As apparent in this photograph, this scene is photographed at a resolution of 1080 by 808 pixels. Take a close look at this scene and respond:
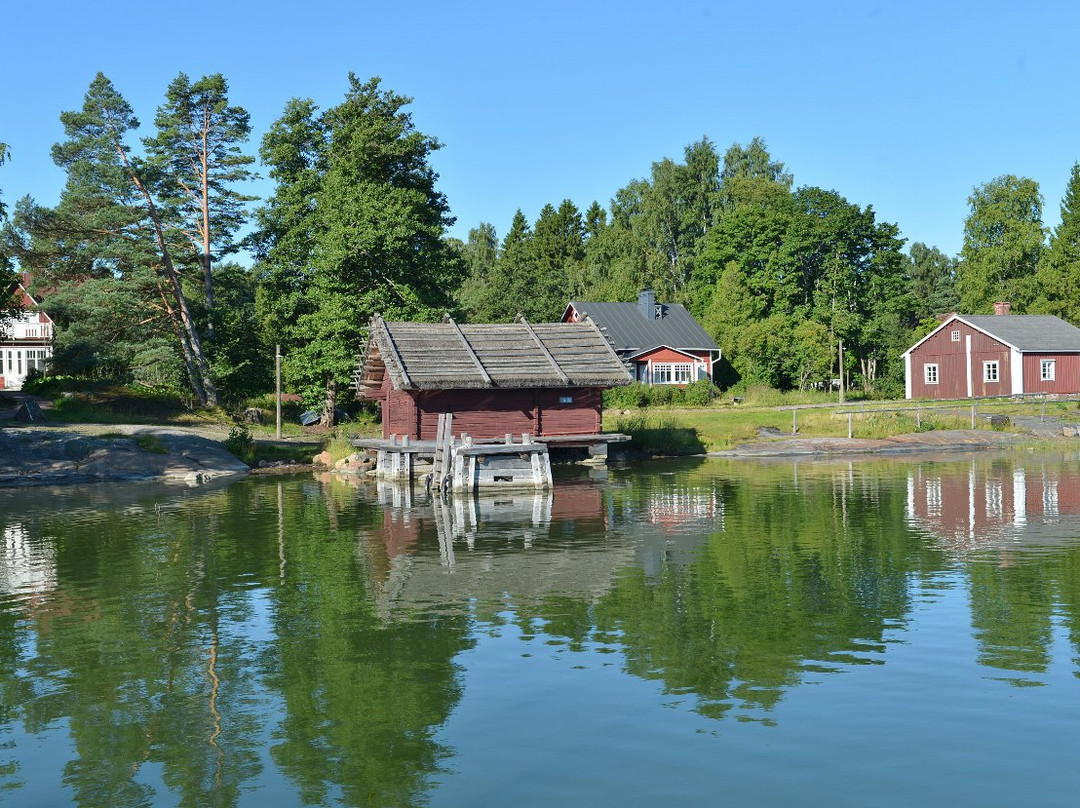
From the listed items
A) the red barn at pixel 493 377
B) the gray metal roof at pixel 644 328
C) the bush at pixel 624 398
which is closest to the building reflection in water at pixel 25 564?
the red barn at pixel 493 377

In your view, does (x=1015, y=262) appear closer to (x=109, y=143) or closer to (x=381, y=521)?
(x=109, y=143)

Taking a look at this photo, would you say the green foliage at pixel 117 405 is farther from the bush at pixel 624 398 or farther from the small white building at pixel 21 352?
the bush at pixel 624 398

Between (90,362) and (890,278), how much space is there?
165 ft

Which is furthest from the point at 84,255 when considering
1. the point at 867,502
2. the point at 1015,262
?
the point at 1015,262

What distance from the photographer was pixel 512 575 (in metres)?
18.9

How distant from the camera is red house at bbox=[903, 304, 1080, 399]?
202 ft

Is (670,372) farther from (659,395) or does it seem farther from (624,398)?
(624,398)

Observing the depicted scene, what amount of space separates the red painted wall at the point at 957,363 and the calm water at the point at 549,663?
1573 inches

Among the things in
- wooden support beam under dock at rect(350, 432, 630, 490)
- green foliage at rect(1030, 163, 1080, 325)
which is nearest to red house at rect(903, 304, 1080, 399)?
green foliage at rect(1030, 163, 1080, 325)

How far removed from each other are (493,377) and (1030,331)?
1626 inches

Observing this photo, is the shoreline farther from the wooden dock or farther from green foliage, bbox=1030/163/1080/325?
green foliage, bbox=1030/163/1080/325

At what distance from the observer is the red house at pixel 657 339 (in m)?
67.8

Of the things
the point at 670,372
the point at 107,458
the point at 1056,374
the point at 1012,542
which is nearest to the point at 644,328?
the point at 670,372

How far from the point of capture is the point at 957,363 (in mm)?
64500
